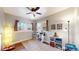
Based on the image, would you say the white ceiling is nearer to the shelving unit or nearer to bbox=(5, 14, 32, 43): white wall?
bbox=(5, 14, 32, 43): white wall

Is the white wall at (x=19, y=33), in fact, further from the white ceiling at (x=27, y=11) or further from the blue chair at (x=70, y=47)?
the blue chair at (x=70, y=47)

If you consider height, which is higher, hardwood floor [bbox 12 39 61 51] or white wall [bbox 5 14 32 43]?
white wall [bbox 5 14 32 43]

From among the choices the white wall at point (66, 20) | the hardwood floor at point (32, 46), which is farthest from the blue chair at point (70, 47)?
the hardwood floor at point (32, 46)

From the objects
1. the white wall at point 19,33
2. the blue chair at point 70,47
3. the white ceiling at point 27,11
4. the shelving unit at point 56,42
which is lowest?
the blue chair at point 70,47

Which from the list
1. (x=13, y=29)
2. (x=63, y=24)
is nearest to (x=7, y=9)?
(x=13, y=29)

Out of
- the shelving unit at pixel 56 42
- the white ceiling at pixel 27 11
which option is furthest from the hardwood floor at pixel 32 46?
the white ceiling at pixel 27 11

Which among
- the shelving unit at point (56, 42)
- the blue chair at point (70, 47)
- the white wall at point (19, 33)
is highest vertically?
the white wall at point (19, 33)

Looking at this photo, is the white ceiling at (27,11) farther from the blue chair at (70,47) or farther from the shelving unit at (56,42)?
the blue chair at (70,47)

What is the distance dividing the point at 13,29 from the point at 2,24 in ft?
0.57

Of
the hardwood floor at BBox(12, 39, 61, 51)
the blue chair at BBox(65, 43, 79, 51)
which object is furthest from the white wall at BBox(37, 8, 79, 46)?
the hardwood floor at BBox(12, 39, 61, 51)

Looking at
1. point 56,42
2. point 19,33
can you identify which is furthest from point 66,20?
point 19,33

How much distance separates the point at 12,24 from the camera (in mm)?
1486

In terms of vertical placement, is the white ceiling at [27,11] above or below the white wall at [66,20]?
above
